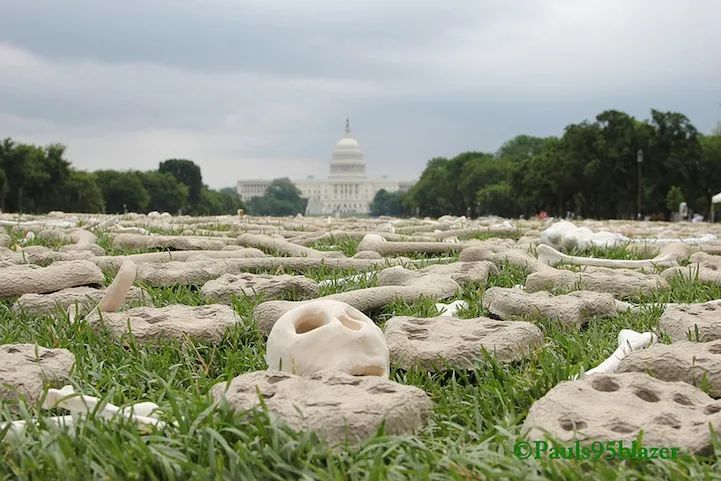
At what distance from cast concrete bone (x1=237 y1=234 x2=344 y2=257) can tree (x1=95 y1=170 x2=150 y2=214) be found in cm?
7716

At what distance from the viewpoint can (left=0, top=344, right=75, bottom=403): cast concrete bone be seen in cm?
234

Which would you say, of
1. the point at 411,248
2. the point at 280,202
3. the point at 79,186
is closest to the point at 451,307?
the point at 411,248

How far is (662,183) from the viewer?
51.2 m

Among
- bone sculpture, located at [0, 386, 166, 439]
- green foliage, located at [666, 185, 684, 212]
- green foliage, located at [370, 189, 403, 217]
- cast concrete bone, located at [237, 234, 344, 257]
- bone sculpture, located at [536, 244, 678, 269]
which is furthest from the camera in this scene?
green foliage, located at [370, 189, 403, 217]

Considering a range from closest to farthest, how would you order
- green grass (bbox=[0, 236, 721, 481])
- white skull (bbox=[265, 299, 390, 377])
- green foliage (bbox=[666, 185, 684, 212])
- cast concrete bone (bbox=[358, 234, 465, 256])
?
1. green grass (bbox=[0, 236, 721, 481])
2. white skull (bbox=[265, 299, 390, 377])
3. cast concrete bone (bbox=[358, 234, 465, 256])
4. green foliage (bbox=[666, 185, 684, 212])

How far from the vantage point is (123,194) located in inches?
3268

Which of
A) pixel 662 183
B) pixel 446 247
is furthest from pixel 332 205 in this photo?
pixel 446 247

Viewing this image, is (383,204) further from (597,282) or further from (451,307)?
(451,307)

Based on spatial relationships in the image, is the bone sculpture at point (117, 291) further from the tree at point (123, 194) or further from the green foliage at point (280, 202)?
the green foliage at point (280, 202)

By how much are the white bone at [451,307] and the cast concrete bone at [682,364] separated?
1201 mm

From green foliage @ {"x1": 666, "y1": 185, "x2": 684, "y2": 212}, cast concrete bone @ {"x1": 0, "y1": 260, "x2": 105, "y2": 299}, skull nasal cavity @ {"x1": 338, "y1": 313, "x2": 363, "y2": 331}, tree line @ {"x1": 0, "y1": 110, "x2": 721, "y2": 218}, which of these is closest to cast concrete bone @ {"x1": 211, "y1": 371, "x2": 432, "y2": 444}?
skull nasal cavity @ {"x1": 338, "y1": 313, "x2": 363, "y2": 331}

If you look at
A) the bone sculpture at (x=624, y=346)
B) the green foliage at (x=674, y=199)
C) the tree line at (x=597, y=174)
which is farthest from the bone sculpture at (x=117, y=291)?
the green foliage at (x=674, y=199)

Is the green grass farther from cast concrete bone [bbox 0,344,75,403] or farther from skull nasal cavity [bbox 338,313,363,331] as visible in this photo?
skull nasal cavity [bbox 338,313,363,331]

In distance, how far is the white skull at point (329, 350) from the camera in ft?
8.10
